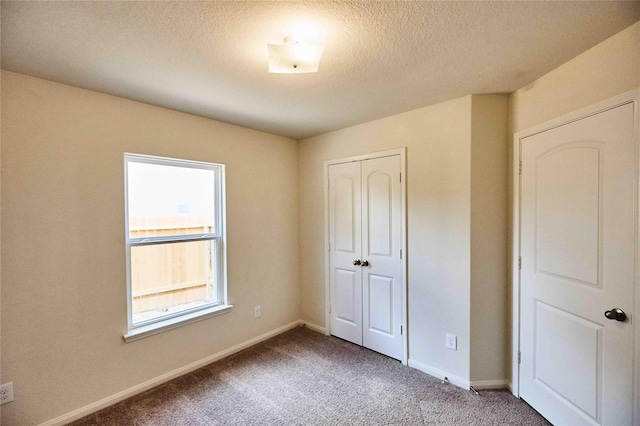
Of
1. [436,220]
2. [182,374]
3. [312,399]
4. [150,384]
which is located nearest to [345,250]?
[436,220]

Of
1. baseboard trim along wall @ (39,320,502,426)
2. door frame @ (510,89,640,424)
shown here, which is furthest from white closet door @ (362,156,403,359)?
door frame @ (510,89,640,424)

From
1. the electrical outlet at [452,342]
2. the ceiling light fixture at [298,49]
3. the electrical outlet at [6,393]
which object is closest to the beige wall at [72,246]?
the electrical outlet at [6,393]

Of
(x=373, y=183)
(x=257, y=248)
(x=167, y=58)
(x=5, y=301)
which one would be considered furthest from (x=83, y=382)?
(x=373, y=183)

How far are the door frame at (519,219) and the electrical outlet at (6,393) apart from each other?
11.3ft

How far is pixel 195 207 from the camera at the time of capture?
Answer: 9.05 feet

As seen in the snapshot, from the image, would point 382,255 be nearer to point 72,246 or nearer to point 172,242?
point 172,242

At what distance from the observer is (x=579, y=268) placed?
170cm

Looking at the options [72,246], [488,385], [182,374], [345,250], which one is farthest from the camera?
[345,250]

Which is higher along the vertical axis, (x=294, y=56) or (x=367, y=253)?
(x=294, y=56)

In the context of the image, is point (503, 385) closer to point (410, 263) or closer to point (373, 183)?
point (410, 263)

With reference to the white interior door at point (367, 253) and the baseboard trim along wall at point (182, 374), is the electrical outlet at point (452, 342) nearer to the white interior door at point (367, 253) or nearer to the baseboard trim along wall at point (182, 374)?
the baseboard trim along wall at point (182, 374)

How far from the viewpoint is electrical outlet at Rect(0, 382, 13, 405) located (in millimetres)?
A: 1727

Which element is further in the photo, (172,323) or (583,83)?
(172,323)

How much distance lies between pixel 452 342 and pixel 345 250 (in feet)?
4.38
